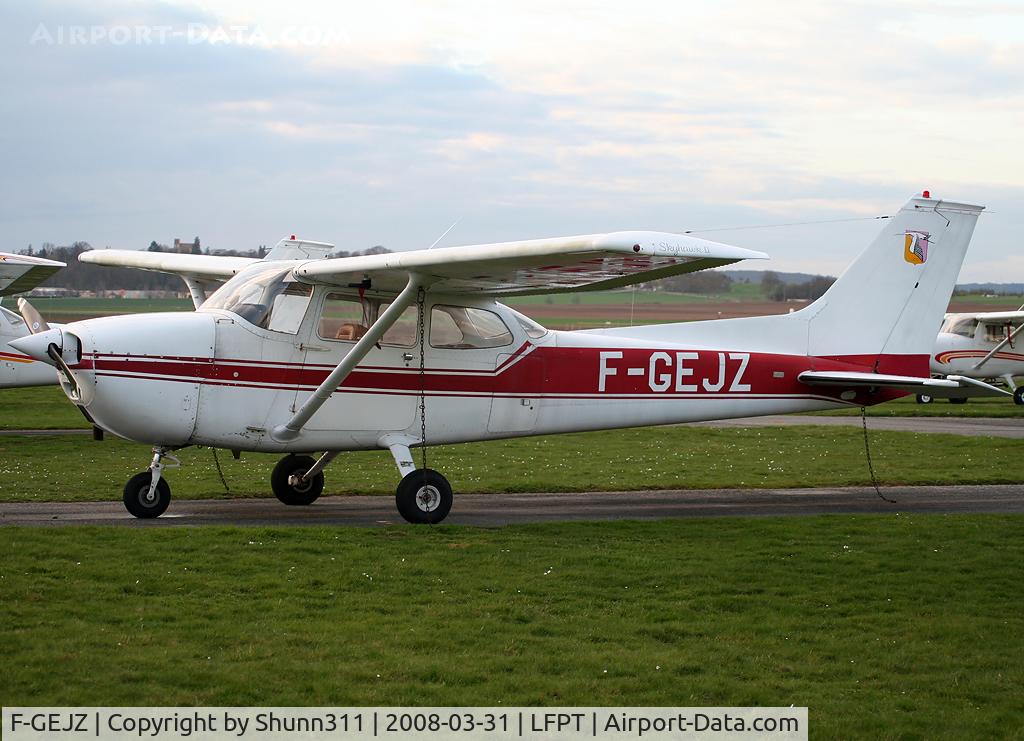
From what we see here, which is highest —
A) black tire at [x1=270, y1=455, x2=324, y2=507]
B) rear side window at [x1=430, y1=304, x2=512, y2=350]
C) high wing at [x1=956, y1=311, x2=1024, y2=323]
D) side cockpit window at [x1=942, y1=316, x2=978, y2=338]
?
rear side window at [x1=430, y1=304, x2=512, y2=350]

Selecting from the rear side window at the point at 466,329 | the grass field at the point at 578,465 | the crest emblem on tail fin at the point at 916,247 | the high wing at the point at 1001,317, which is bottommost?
the grass field at the point at 578,465

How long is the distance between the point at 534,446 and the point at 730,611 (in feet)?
38.2

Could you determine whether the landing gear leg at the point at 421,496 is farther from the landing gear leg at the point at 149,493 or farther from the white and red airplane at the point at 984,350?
the white and red airplane at the point at 984,350

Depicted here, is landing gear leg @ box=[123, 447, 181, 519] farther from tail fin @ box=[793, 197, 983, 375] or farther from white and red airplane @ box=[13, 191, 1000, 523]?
tail fin @ box=[793, 197, 983, 375]

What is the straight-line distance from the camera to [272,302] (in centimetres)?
1110

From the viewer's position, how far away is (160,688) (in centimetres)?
573

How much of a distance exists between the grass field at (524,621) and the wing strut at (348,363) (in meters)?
1.34

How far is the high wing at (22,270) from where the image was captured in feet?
67.5

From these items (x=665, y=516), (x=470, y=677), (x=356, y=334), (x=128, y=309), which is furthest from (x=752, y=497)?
(x=128, y=309)

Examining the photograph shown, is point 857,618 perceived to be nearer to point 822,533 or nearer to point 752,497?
point 822,533

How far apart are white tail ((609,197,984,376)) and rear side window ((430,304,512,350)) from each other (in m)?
3.33

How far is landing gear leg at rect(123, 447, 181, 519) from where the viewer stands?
10.9 m

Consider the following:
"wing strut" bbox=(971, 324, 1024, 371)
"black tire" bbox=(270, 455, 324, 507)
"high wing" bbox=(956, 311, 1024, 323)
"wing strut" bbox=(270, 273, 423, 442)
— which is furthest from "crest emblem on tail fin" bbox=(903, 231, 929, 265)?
"high wing" bbox=(956, 311, 1024, 323)
